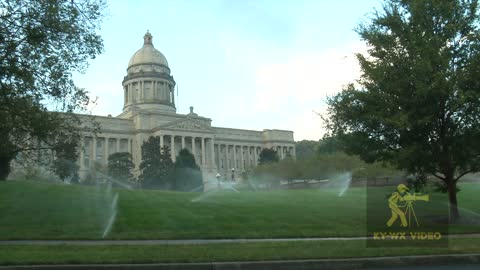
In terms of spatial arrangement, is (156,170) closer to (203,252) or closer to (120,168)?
(120,168)

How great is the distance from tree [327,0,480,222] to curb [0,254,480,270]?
7959 mm

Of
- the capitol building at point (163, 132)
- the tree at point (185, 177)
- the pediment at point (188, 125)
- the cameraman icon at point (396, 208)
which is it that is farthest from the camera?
the pediment at point (188, 125)

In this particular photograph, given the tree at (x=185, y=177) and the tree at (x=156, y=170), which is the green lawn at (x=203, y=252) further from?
the tree at (x=185, y=177)

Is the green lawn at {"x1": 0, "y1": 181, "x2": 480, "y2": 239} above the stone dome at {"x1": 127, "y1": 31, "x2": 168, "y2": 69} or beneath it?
beneath

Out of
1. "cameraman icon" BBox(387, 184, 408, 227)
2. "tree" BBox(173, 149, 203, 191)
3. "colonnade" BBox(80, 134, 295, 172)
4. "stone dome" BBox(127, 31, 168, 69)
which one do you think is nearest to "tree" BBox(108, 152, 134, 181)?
"tree" BBox(173, 149, 203, 191)

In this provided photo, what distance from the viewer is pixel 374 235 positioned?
17125 millimetres

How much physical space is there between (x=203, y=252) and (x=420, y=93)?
11.6m

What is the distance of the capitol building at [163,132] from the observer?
11900 cm

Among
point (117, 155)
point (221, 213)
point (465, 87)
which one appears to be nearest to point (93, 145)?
point (117, 155)

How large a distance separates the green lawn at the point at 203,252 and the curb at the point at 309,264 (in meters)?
0.39

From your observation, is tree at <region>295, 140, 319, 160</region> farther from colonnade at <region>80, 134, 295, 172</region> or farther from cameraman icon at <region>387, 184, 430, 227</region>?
cameraman icon at <region>387, 184, 430, 227</region>

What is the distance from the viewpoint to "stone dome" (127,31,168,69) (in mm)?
139500

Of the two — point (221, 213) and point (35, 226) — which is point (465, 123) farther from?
point (35, 226)

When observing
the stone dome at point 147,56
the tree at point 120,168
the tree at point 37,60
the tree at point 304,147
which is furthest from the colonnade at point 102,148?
the tree at point 37,60
